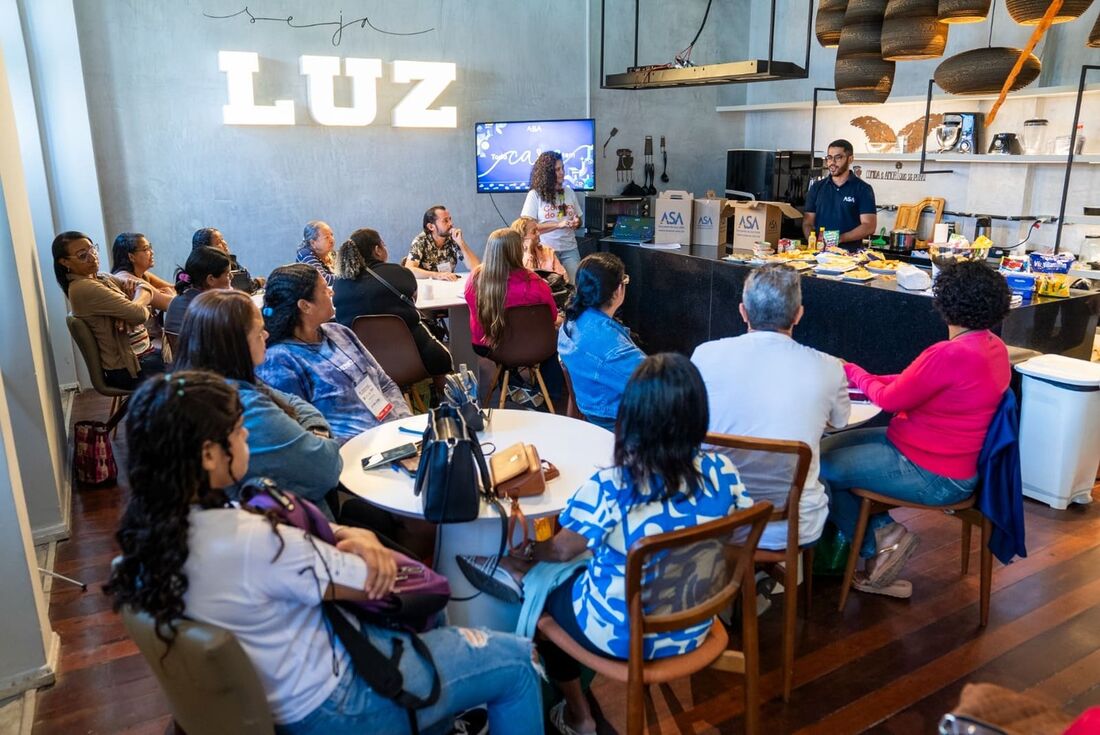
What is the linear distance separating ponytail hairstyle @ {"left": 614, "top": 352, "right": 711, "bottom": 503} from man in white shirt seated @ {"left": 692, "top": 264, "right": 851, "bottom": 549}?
0.54 metres

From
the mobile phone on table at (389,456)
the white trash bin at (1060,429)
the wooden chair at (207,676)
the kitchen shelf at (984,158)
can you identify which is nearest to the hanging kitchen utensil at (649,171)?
the kitchen shelf at (984,158)

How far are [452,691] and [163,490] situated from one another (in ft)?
2.35

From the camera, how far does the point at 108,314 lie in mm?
3996

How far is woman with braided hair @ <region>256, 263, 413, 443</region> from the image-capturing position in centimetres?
267

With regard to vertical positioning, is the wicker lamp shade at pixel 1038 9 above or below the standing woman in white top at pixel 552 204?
above

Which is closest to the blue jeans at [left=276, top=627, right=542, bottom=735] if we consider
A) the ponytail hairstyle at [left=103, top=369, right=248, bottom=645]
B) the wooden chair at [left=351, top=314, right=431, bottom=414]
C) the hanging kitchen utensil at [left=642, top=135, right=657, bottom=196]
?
the ponytail hairstyle at [left=103, top=369, right=248, bottom=645]

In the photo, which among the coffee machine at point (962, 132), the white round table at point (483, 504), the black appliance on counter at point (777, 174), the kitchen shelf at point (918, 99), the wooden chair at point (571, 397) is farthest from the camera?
the black appliance on counter at point (777, 174)

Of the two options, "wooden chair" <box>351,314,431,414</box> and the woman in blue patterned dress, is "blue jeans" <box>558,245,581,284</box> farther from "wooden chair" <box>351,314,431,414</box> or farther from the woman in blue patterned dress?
the woman in blue patterned dress

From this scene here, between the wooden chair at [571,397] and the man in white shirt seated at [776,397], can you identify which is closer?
the man in white shirt seated at [776,397]

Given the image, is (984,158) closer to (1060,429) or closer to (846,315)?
(846,315)

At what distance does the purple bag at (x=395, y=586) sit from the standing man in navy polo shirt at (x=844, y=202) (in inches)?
183

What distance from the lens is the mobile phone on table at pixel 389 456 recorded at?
7.94 feet

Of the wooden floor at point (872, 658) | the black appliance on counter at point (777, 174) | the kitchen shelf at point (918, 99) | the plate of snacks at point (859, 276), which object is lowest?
the wooden floor at point (872, 658)

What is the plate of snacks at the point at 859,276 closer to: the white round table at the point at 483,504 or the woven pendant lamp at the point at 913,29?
the woven pendant lamp at the point at 913,29
